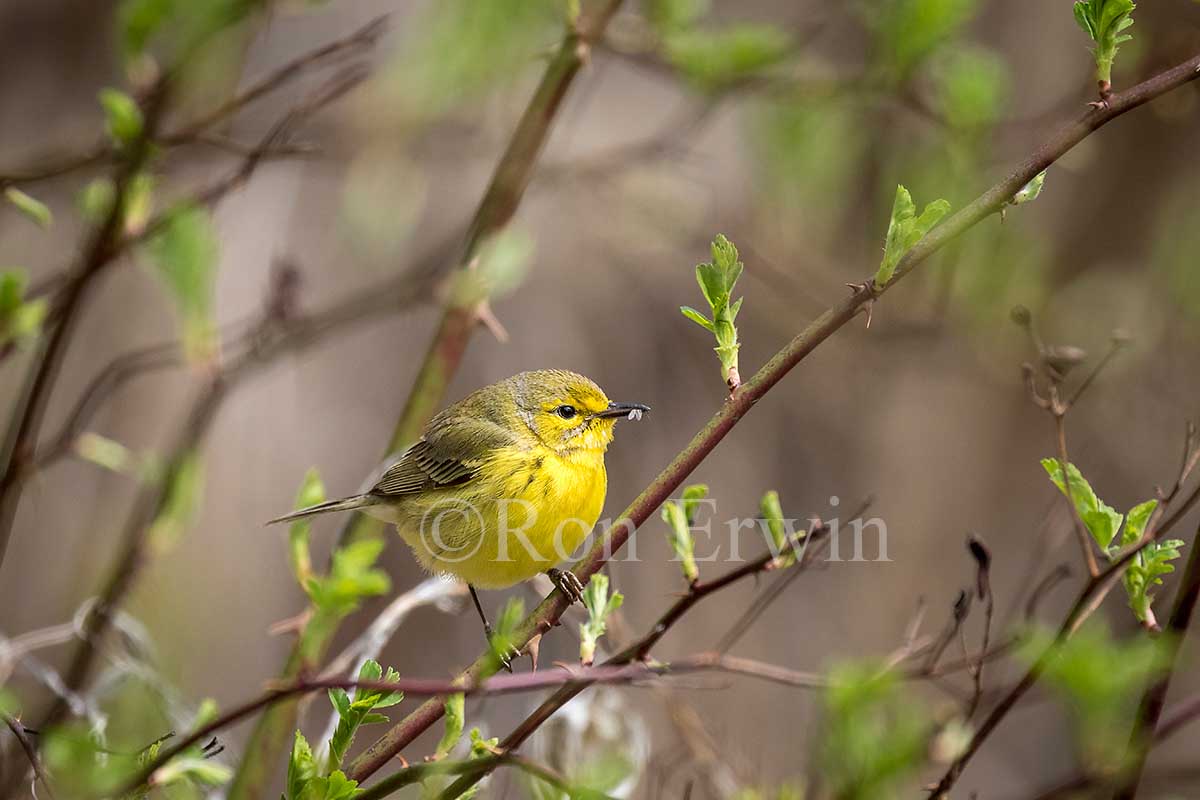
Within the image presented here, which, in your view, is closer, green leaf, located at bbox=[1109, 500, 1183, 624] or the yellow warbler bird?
green leaf, located at bbox=[1109, 500, 1183, 624]

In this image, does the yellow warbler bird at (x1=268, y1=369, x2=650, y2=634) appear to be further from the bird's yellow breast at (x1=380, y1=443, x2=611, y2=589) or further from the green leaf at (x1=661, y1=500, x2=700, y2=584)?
the green leaf at (x1=661, y1=500, x2=700, y2=584)

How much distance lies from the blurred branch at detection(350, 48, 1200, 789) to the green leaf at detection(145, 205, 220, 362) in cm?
121

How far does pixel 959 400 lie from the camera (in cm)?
576

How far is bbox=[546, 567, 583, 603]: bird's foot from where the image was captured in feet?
5.43

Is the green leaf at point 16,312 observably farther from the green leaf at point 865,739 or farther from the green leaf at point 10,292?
the green leaf at point 865,739

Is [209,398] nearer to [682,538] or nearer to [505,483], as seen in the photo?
[505,483]

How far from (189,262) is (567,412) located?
1.05 metres

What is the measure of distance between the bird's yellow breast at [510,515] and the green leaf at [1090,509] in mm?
1153

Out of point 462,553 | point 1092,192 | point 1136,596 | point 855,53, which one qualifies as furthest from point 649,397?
point 1136,596

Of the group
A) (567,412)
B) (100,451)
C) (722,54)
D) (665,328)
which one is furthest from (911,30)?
(665,328)

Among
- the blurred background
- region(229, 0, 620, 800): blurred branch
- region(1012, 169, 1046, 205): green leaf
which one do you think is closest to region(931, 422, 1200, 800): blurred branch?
region(1012, 169, 1046, 205): green leaf

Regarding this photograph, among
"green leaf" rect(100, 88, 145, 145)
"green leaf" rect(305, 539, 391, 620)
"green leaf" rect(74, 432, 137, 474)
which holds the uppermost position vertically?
"green leaf" rect(100, 88, 145, 145)

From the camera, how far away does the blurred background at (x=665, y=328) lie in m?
4.50

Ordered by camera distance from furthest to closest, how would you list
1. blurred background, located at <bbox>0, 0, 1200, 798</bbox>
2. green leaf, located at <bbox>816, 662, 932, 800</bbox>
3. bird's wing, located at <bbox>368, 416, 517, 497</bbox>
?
blurred background, located at <bbox>0, 0, 1200, 798</bbox>
bird's wing, located at <bbox>368, 416, 517, 497</bbox>
green leaf, located at <bbox>816, 662, 932, 800</bbox>
